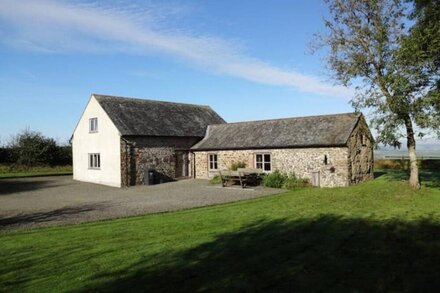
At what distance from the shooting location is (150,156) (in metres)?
28.6

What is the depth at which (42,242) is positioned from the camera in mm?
10383

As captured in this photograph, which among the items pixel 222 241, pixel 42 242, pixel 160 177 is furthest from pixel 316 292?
pixel 160 177

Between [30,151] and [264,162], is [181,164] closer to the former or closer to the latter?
[264,162]

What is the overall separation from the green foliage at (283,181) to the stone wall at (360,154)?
9.66ft

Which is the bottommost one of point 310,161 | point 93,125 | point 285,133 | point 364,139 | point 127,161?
point 310,161

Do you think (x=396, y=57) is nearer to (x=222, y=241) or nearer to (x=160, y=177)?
(x=222, y=241)

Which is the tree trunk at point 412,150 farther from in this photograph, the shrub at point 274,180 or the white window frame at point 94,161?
the white window frame at point 94,161

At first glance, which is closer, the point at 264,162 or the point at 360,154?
the point at 360,154

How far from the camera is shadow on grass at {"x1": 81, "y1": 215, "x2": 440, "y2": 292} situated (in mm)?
6367

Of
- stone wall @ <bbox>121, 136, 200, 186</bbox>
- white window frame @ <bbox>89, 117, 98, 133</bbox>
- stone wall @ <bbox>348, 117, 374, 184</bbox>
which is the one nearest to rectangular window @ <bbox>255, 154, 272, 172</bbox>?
stone wall @ <bbox>348, 117, 374, 184</bbox>

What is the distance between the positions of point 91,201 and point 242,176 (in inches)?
368

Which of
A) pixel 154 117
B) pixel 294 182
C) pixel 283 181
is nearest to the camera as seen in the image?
pixel 294 182

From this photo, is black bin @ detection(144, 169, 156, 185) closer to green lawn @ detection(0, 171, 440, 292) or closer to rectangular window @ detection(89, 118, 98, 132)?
rectangular window @ detection(89, 118, 98, 132)

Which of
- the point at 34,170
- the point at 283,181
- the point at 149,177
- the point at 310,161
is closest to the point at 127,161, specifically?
the point at 149,177
